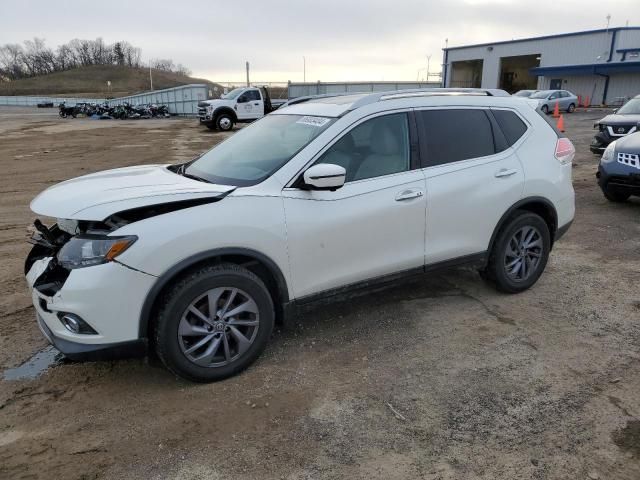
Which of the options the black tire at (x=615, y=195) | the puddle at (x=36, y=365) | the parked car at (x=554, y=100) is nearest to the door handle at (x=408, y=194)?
the puddle at (x=36, y=365)

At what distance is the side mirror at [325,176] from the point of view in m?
3.28

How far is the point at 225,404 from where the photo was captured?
3135mm

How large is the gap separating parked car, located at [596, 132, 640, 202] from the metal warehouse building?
105 feet

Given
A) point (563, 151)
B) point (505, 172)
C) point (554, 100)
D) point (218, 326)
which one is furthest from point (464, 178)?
A: point (554, 100)

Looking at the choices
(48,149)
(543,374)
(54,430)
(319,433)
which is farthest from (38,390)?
(48,149)

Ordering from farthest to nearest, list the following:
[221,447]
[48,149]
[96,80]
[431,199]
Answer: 1. [96,80]
2. [48,149]
3. [431,199]
4. [221,447]

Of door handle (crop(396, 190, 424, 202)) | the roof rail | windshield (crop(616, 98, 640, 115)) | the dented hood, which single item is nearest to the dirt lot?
door handle (crop(396, 190, 424, 202))

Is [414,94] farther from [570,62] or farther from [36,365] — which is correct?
[570,62]

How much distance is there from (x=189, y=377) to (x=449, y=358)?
1829 mm

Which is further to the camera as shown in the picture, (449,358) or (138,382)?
(449,358)

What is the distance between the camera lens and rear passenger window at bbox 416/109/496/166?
4070mm

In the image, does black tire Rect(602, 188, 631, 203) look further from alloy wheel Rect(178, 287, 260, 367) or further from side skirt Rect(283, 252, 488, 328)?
alloy wheel Rect(178, 287, 260, 367)

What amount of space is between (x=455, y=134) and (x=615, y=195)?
547 centimetres

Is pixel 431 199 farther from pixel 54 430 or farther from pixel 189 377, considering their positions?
pixel 54 430
